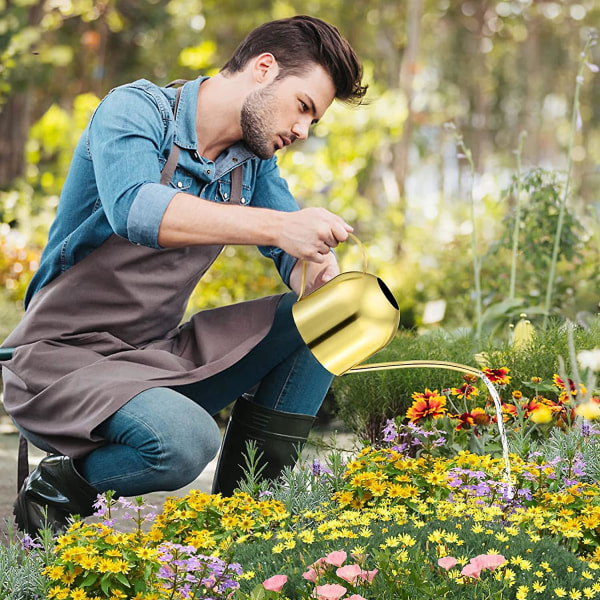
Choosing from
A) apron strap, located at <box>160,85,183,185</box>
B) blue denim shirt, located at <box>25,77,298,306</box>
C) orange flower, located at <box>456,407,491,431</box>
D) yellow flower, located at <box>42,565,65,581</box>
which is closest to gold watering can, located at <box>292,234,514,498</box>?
orange flower, located at <box>456,407,491,431</box>

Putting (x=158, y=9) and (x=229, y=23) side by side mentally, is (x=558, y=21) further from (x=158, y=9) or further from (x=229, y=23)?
(x=158, y=9)

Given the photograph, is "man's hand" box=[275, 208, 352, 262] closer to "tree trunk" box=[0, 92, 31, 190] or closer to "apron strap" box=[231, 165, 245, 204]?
"apron strap" box=[231, 165, 245, 204]

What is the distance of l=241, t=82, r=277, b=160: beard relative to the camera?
2.16m

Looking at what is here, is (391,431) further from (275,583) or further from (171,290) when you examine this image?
(275,583)

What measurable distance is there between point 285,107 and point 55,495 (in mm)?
1093

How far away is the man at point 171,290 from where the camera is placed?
1.91 meters

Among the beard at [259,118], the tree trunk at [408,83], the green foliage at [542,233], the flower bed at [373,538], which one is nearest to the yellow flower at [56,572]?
the flower bed at [373,538]

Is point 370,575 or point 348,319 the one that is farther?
point 348,319

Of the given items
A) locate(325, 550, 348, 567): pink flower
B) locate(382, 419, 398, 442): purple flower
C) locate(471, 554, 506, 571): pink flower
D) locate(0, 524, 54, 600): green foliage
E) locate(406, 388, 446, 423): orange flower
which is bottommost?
locate(382, 419, 398, 442): purple flower

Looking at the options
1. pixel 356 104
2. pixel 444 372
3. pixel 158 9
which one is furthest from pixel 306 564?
pixel 158 9

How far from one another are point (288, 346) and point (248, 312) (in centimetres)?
15

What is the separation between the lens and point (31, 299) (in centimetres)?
230

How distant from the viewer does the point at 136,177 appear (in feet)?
6.28

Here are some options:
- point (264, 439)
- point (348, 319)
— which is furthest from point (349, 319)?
point (264, 439)
